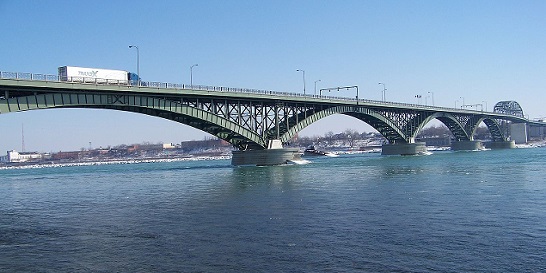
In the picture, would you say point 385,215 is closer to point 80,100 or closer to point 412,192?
point 412,192

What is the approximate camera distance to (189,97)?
243 ft

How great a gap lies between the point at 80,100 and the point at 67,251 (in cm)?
4251

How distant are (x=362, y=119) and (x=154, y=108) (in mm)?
67912

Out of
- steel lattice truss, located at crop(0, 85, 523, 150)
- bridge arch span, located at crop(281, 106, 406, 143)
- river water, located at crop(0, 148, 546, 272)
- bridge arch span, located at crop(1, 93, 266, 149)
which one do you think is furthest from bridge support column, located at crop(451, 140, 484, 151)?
river water, located at crop(0, 148, 546, 272)

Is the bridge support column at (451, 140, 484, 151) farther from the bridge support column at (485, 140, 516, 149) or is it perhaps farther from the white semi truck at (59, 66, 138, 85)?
the white semi truck at (59, 66, 138, 85)

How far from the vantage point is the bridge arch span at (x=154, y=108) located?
53.5m

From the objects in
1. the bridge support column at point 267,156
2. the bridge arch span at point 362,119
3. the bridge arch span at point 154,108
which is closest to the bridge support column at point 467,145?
the bridge arch span at point 362,119

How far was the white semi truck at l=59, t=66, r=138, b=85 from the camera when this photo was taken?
58031 mm

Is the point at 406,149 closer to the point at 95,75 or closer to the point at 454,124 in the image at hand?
the point at 454,124

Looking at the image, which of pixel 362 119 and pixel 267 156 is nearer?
pixel 267 156

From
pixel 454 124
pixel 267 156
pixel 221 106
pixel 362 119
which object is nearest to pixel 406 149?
pixel 362 119

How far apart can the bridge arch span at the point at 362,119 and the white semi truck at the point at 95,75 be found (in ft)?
118

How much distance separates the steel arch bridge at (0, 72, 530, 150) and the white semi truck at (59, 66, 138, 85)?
1.42 metres

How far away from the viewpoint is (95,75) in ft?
201
